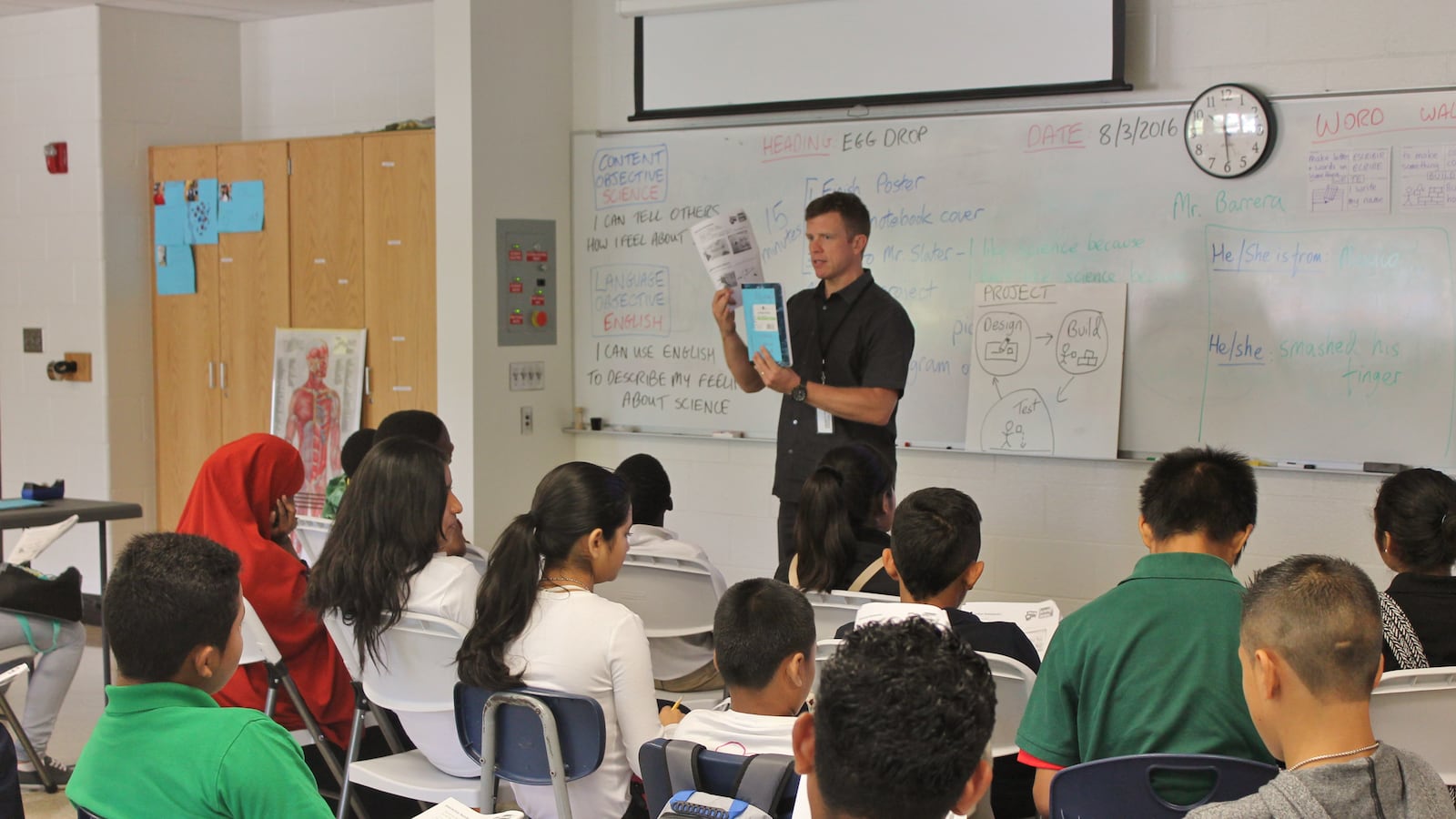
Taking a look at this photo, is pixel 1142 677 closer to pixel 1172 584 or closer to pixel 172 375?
pixel 1172 584

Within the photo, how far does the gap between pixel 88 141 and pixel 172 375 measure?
112 cm

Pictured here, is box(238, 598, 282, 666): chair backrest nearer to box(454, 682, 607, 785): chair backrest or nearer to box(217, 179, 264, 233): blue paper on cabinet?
box(454, 682, 607, 785): chair backrest

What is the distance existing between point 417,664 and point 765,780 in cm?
115

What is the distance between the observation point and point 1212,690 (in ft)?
6.36

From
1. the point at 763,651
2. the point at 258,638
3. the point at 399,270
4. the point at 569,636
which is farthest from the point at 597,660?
the point at 399,270

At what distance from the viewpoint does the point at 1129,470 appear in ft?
14.3

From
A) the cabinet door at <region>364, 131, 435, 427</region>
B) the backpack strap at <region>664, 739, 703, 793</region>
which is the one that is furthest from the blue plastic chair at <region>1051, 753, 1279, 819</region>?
the cabinet door at <region>364, 131, 435, 427</region>

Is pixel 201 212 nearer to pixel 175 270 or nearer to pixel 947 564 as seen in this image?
pixel 175 270

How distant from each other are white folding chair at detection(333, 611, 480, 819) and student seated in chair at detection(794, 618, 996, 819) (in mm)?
1523

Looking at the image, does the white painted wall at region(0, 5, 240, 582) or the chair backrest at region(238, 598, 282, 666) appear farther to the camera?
the white painted wall at region(0, 5, 240, 582)

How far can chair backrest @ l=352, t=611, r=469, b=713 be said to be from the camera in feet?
8.66

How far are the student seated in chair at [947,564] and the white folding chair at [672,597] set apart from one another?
615mm

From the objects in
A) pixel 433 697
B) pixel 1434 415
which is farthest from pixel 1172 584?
pixel 1434 415

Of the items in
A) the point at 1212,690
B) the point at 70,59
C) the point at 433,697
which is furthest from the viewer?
the point at 70,59
